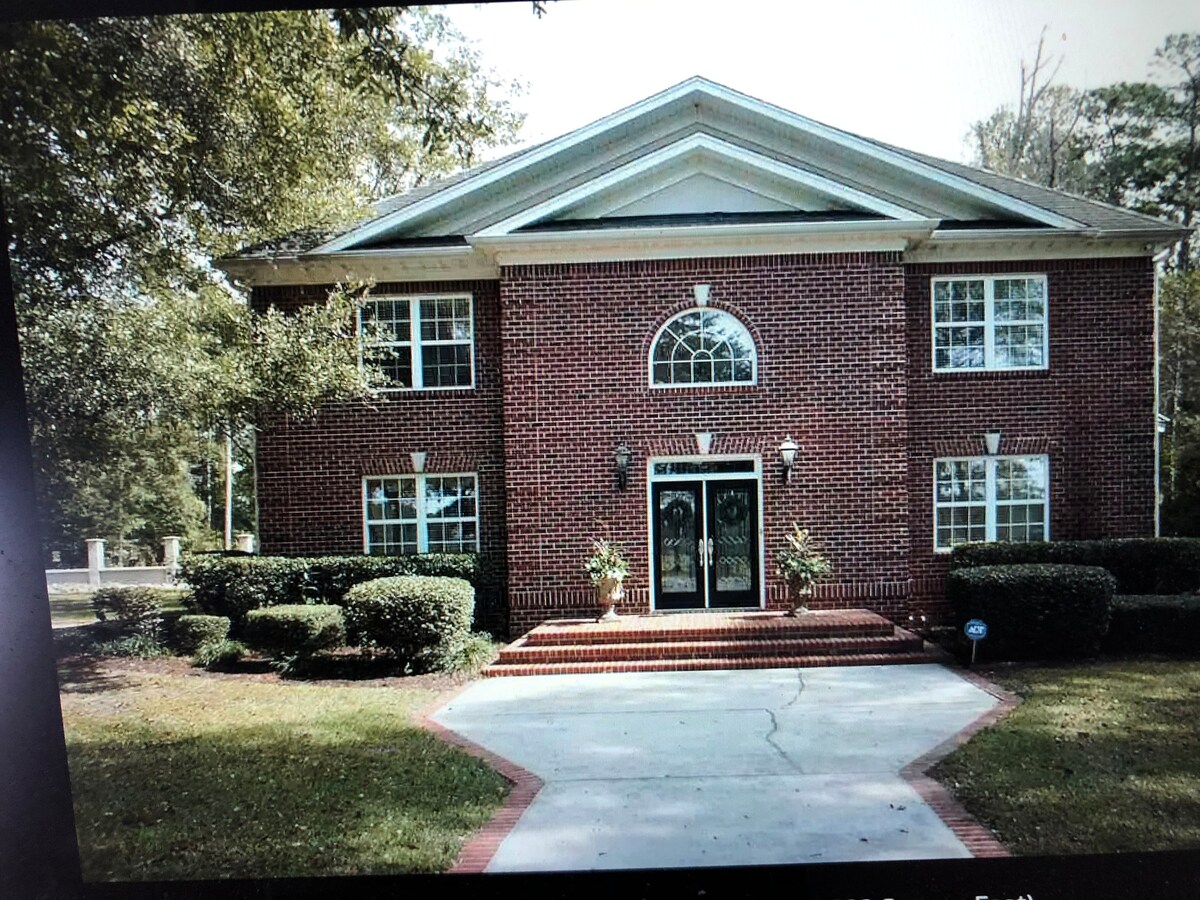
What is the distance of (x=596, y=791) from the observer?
289 centimetres

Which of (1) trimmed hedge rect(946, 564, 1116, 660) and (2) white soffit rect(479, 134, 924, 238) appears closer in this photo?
(1) trimmed hedge rect(946, 564, 1116, 660)

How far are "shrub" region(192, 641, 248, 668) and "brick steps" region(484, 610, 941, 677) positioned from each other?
1.29m

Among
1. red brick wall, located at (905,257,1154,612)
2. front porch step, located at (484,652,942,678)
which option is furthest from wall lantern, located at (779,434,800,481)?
front porch step, located at (484,652,942,678)

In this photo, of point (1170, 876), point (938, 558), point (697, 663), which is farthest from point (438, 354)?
point (1170, 876)

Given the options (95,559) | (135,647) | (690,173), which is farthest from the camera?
(690,173)

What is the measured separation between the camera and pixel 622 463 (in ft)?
17.4

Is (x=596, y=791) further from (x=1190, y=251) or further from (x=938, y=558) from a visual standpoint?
(x=1190, y=251)

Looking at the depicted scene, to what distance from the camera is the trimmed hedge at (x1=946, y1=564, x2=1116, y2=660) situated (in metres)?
3.46

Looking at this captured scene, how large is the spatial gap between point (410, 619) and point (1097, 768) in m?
3.26

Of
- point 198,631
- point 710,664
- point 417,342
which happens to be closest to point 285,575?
point 198,631

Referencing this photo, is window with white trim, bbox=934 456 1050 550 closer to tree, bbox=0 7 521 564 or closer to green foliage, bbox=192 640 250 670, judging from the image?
tree, bbox=0 7 521 564

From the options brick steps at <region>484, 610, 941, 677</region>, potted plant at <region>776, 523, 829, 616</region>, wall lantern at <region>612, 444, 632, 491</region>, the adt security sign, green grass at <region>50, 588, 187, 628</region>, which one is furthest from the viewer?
wall lantern at <region>612, 444, 632, 491</region>

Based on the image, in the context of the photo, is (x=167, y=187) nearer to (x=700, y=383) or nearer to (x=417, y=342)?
(x=417, y=342)

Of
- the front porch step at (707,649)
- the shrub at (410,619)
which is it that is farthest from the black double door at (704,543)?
the shrub at (410,619)
